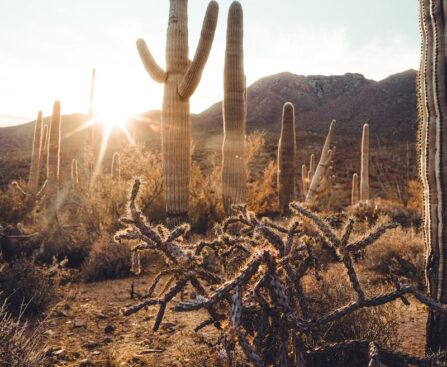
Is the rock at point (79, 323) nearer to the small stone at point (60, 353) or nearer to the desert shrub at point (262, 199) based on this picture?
the small stone at point (60, 353)

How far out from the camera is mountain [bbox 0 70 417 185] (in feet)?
132

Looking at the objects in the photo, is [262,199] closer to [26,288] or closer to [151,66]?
[151,66]

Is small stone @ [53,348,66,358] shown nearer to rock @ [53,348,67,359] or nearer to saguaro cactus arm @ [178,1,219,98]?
rock @ [53,348,67,359]

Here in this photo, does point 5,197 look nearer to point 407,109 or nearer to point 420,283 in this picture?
point 420,283

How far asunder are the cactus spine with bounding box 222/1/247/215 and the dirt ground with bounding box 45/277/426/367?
438cm

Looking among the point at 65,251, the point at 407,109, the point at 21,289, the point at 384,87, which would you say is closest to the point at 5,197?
the point at 65,251

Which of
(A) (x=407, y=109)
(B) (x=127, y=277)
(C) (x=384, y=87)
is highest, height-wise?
(C) (x=384, y=87)

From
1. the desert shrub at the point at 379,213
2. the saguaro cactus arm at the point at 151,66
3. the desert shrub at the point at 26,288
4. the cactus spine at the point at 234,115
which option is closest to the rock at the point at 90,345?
the desert shrub at the point at 26,288

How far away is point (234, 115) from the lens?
400 inches

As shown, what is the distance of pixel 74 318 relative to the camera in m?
5.46

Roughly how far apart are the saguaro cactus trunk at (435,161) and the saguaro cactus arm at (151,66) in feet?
25.0

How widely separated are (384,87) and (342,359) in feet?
242

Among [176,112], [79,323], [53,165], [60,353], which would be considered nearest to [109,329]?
[79,323]

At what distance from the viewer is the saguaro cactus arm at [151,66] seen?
1024 cm
